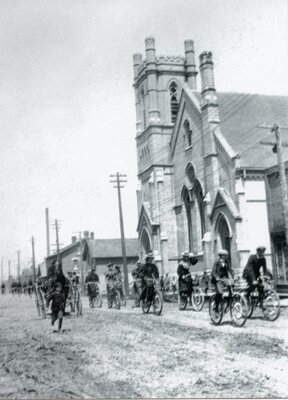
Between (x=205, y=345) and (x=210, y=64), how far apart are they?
2544cm

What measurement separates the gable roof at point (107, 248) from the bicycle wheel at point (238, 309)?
4772 cm

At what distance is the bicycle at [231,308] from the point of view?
Result: 11.6m

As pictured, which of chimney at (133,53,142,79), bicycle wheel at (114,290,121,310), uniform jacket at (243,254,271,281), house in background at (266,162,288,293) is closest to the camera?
uniform jacket at (243,254,271,281)

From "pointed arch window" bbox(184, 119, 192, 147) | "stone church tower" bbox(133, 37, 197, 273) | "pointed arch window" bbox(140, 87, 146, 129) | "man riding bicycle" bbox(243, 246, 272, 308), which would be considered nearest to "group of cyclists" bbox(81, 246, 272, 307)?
"man riding bicycle" bbox(243, 246, 272, 308)

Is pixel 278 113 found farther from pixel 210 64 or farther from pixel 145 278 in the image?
pixel 145 278

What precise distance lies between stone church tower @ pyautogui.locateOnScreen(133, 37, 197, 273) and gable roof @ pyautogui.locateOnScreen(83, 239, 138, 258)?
17.7 m

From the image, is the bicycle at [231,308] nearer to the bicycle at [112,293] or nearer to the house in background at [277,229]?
the bicycle at [112,293]

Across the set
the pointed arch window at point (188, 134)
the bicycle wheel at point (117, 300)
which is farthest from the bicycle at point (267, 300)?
the pointed arch window at point (188, 134)

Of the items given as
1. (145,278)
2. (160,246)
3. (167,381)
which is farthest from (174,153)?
(167,381)

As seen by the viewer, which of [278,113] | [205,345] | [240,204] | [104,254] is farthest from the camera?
[104,254]

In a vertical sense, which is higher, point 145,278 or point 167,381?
point 145,278

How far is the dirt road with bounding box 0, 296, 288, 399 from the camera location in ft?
20.7

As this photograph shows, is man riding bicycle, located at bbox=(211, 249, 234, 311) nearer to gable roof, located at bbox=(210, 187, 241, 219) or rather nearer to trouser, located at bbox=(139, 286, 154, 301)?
trouser, located at bbox=(139, 286, 154, 301)

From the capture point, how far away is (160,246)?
3831 cm
